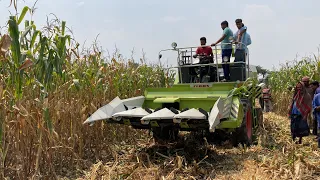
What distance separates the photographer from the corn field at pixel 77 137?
3.75 metres

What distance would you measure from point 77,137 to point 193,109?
1699mm

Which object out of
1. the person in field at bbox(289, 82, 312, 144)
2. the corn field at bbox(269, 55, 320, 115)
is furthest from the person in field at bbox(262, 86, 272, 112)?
the person in field at bbox(289, 82, 312, 144)

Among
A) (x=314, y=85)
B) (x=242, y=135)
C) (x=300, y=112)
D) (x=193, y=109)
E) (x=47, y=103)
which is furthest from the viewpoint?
(x=314, y=85)

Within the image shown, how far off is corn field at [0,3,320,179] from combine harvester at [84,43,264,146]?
0.31 meters

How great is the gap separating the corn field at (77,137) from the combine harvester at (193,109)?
1.02 feet

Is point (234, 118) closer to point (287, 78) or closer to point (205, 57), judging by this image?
point (205, 57)

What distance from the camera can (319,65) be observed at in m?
8.10

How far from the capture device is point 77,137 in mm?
5074

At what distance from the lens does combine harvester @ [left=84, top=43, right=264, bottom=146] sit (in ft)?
16.2

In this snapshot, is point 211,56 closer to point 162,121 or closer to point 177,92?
point 177,92

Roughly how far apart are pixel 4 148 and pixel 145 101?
2.98 m

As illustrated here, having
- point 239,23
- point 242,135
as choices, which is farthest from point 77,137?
point 239,23

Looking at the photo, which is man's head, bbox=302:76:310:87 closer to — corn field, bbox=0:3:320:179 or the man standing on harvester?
corn field, bbox=0:3:320:179

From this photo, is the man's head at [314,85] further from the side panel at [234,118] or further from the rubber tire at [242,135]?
the side panel at [234,118]
